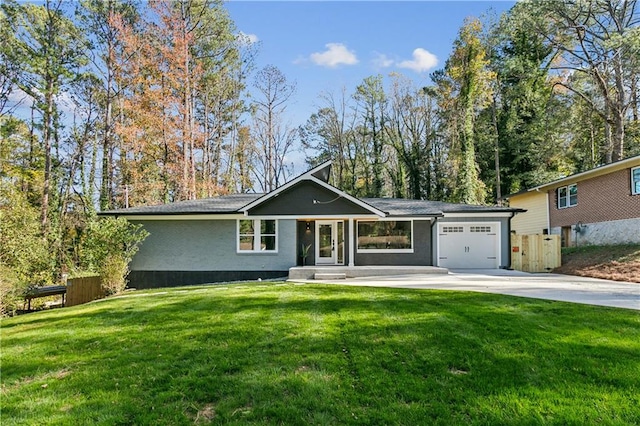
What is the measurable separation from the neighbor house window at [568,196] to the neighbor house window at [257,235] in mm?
16009

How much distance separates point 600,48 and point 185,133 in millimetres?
25686

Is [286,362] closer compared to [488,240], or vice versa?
[286,362]

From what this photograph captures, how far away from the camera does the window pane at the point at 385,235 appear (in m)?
15.1

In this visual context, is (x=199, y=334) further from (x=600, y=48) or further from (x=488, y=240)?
(x=600, y=48)

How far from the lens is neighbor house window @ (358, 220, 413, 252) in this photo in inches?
593

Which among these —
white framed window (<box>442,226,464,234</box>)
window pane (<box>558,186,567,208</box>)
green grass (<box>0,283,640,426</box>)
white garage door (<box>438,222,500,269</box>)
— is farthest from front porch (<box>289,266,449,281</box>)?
window pane (<box>558,186,567,208</box>)

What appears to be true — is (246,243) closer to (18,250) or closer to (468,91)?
(18,250)

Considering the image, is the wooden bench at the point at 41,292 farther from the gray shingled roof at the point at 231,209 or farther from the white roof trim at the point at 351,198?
the white roof trim at the point at 351,198

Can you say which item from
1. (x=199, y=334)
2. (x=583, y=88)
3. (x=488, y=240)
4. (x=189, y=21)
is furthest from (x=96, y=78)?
(x=583, y=88)

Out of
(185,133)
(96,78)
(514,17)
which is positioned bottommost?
(185,133)

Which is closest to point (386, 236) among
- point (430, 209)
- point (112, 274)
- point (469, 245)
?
point (430, 209)

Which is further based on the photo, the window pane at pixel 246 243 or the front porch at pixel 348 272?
the window pane at pixel 246 243

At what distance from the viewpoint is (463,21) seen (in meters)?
25.9

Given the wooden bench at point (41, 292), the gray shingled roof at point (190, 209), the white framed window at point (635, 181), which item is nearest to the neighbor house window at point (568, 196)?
the white framed window at point (635, 181)
